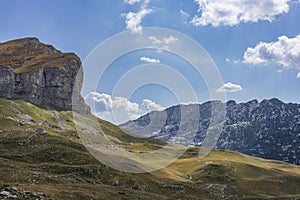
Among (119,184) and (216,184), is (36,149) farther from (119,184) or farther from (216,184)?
(216,184)

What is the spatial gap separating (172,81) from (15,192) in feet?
103

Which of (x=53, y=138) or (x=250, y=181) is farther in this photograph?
(x=250, y=181)

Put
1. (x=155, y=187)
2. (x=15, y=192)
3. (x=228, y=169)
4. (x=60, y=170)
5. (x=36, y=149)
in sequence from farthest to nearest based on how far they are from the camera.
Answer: (x=228, y=169) < (x=36, y=149) < (x=155, y=187) < (x=60, y=170) < (x=15, y=192)

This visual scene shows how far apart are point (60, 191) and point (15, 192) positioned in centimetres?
764

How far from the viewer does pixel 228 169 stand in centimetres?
12706

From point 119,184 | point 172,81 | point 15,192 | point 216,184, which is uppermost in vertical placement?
Result: point 172,81

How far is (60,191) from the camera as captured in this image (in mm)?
39844

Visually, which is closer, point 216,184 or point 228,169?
point 216,184

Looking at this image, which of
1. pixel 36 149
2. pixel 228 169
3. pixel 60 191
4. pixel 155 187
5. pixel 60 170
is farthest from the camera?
pixel 228 169

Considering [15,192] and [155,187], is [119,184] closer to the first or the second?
[155,187]

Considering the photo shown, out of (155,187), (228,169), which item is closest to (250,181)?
(228,169)

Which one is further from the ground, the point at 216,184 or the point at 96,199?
the point at 96,199

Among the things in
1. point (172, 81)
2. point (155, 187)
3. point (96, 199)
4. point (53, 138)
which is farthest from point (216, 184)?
point (96, 199)

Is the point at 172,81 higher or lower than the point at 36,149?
higher
